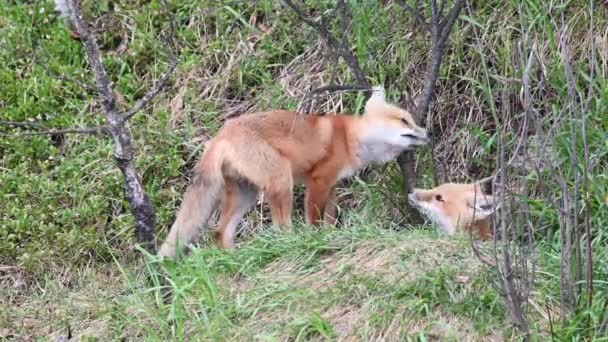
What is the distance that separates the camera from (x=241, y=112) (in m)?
9.23

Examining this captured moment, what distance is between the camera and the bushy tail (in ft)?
23.2

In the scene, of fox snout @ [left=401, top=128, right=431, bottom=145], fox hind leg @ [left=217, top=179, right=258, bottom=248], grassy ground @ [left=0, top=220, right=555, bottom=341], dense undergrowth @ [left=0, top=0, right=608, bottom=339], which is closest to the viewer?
grassy ground @ [left=0, top=220, right=555, bottom=341]

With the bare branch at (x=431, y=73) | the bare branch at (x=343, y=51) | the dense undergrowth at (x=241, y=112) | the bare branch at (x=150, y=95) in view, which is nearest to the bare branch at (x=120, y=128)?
the bare branch at (x=150, y=95)

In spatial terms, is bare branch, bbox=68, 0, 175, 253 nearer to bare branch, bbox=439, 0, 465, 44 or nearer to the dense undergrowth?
the dense undergrowth

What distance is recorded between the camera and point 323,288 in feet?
20.1

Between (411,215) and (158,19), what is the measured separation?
335 cm

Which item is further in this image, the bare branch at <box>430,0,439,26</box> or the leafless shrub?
the bare branch at <box>430,0,439,26</box>

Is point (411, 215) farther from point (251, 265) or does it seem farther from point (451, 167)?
point (251, 265)

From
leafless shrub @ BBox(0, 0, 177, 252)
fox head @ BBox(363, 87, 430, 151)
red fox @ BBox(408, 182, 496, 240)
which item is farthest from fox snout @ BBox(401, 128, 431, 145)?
leafless shrub @ BBox(0, 0, 177, 252)

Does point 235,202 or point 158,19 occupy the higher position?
point 158,19

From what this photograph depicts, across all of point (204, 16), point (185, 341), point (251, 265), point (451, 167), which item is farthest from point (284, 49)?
point (185, 341)

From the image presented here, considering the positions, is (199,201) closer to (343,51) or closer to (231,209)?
(231,209)

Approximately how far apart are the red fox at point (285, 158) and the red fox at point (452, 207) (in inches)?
18.9

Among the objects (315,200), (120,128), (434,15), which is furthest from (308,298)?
(434,15)
